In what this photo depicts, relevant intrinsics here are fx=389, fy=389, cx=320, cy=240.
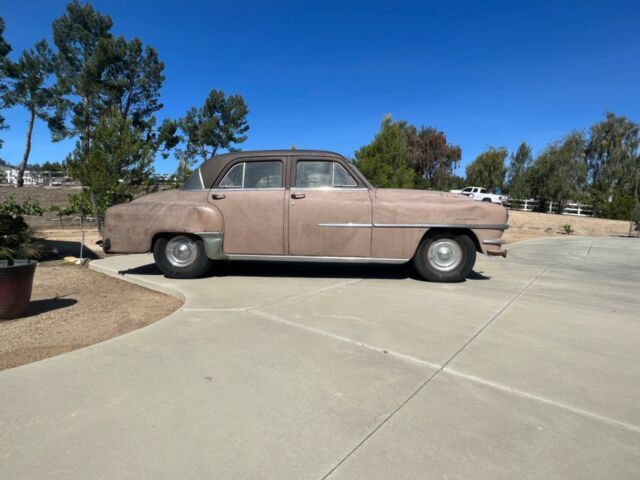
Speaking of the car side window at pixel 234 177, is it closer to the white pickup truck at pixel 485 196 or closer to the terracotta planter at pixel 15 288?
the terracotta planter at pixel 15 288

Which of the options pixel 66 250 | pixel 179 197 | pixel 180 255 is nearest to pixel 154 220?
pixel 179 197

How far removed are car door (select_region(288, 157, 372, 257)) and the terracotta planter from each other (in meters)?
2.83

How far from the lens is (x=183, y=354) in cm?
288

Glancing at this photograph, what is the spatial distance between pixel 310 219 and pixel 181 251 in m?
1.88

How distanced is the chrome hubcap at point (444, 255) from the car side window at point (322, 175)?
1402mm

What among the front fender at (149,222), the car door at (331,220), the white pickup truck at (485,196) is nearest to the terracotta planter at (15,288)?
the front fender at (149,222)

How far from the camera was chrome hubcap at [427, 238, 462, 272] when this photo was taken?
5.31 m

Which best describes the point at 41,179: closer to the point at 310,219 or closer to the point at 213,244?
the point at 213,244

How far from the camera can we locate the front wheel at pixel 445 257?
5266 mm

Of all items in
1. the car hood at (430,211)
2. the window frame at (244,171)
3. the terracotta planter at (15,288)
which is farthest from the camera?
the window frame at (244,171)

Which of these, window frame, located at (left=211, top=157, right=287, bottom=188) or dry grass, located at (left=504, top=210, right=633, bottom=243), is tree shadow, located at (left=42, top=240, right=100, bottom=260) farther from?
dry grass, located at (left=504, top=210, right=633, bottom=243)

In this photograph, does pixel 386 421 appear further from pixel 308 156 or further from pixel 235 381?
pixel 308 156

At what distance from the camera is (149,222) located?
206 inches

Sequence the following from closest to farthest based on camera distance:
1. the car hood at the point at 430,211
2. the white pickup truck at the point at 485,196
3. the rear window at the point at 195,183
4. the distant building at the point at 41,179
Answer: the car hood at the point at 430,211 < the rear window at the point at 195,183 < the white pickup truck at the point at 485,196 < the distant building at the point at 41,179
